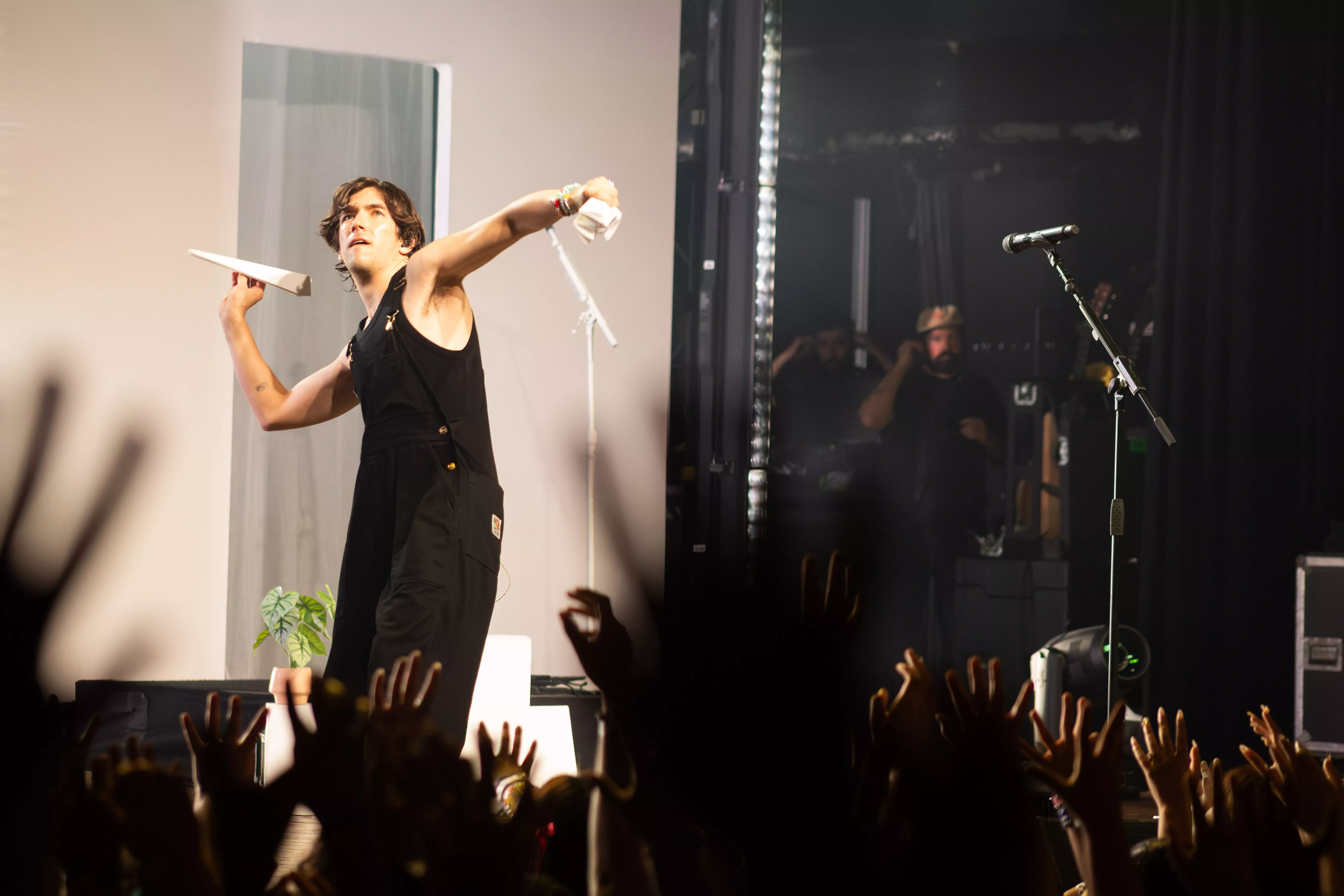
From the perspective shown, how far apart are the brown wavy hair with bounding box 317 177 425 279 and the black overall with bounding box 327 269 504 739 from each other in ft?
1.10

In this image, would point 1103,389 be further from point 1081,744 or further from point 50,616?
point 50,616

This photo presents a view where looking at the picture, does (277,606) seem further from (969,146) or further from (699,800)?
(969,146)

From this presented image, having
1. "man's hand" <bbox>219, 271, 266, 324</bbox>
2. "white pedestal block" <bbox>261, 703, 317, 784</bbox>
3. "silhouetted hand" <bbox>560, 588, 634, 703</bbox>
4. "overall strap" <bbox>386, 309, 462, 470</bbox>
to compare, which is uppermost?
"man's hand" <bbox>219, 271, 266, 324</bbox>

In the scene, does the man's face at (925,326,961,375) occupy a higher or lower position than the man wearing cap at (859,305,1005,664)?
higher

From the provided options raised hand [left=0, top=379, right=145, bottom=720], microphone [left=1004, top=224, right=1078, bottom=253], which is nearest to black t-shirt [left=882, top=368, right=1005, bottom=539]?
microphone [left=1004, top=224, right=1078, bottom=253]

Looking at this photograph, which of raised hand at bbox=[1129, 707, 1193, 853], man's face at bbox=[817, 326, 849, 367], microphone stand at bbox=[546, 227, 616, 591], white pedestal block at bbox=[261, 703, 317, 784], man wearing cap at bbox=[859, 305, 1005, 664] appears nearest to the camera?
raised hand at bbox=[1129, 707, 1193, 853]

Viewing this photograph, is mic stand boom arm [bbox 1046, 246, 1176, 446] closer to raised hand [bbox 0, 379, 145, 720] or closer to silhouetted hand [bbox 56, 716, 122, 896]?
silhouetted hand [bbox 56, 716, 122, 896]

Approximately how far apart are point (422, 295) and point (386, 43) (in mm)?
1222

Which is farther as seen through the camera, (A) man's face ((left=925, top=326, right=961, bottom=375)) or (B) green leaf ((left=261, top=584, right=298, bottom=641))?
(A) man's face ((left=925, top=326, right=961, bottom=375))

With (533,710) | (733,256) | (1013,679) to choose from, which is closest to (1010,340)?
(1013,679)

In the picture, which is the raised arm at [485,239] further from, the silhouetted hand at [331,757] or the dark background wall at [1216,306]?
the dark background wall at [1216,306]

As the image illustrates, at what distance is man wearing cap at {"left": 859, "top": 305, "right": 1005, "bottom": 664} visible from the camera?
3.62 meters

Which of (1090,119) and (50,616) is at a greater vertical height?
(1090,119)

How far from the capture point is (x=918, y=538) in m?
3.65
